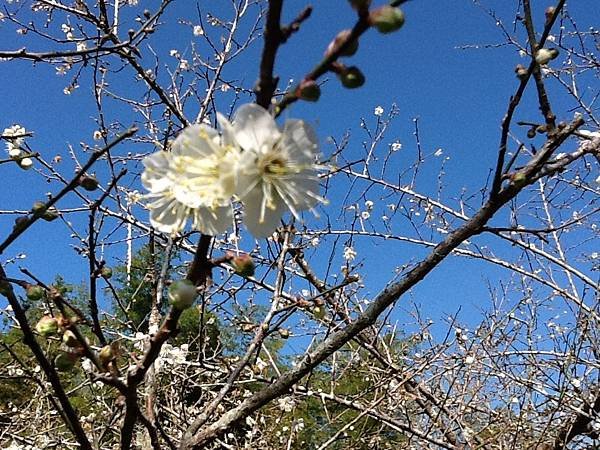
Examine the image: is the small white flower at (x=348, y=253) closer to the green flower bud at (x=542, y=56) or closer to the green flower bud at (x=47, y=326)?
the green flower bud at (x=542, y=56)

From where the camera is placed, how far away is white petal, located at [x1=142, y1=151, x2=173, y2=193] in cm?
108

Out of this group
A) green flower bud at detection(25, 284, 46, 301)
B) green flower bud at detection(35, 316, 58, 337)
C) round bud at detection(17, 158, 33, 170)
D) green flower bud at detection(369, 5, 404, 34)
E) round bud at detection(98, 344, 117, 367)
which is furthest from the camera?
round bud at detection(17, 158, 33, 170)

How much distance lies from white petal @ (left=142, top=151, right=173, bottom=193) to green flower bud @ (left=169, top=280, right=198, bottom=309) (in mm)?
250

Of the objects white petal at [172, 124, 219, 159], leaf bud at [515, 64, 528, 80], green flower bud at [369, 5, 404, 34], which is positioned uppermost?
leaf bud at [515, 64, 528, 80]

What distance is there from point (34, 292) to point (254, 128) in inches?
27.9

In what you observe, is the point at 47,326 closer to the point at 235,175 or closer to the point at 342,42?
the point at 235,175

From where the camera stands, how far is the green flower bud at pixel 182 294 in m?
0.90

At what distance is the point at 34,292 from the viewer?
4.19 ft

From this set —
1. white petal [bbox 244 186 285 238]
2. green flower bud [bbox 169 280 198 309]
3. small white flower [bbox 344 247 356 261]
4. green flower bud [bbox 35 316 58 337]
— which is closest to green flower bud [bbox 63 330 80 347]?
green flower bud [bbox 35 316 58 337]

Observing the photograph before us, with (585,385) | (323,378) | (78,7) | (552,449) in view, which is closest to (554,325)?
(585,385)

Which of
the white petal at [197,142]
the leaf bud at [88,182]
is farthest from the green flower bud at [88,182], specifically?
the white petal at [197,142]

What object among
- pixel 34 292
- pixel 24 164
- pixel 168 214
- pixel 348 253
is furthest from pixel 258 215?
pixel 348 253

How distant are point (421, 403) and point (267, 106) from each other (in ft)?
10.4

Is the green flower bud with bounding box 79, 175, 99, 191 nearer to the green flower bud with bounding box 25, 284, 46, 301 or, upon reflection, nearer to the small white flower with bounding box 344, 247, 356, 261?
the green flower bud with bounding box 25, 284, 46, 301
